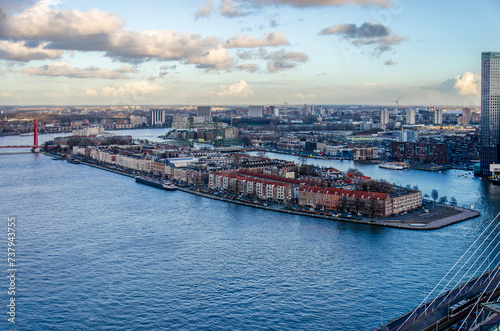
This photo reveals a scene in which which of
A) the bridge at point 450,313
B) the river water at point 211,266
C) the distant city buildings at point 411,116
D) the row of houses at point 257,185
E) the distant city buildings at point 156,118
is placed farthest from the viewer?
the distant city buildings at point 156,118

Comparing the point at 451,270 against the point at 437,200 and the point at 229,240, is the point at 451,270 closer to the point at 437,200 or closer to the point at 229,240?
the point at 229,240

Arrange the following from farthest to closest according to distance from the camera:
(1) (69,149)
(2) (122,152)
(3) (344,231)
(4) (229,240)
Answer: (1) (69,149) < (2) (122,152) < (3) (344,231) < (4) (229,240)

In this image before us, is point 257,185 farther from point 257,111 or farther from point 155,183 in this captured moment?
point 257,111

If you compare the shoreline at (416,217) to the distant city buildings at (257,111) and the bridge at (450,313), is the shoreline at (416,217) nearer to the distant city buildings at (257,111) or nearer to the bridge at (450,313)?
the bridge at (450,313)

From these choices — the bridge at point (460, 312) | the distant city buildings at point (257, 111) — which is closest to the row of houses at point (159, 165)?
the bridge at point (460, 312)

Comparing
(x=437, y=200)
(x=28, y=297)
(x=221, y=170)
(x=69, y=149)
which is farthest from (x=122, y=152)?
(x=28, y=297)

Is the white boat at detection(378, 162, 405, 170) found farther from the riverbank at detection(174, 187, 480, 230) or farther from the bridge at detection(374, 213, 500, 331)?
the bridge at detection(374, 213, 500, 331)

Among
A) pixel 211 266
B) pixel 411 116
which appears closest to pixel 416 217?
pixel 211 266
